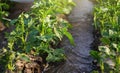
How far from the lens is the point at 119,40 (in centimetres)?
415

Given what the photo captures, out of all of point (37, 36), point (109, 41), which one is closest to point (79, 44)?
point (37, 36)

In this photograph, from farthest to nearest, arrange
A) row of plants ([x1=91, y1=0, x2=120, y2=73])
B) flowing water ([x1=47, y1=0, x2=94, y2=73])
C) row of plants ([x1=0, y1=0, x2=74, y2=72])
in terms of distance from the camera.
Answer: flowing water ([x1=47, y1=0, x2=94, y2=73]) < row of plants ([x1=0, y1=0, x2=74, y2=72]) < row of plants ([x1=91, y1=0, x2=120, y2=73])

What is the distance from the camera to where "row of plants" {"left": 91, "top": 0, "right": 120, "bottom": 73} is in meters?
3.79

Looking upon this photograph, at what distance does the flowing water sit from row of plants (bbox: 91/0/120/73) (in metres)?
0.32

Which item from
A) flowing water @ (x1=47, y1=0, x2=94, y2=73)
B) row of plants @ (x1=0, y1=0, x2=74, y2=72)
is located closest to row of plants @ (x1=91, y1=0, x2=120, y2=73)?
flowing water @ (x1=47, y1=0, x2=94, y2=73)

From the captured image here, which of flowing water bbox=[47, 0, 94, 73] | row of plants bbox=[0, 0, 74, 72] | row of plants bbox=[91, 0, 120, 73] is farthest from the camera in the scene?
flowing water bbox=[47, 0, 94, 73]

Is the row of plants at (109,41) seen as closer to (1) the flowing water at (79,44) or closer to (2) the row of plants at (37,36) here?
(1) the flowing water at (79,44)

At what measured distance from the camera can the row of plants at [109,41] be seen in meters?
3.79

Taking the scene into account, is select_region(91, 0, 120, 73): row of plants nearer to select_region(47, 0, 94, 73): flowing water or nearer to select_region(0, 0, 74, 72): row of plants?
select_region(47, 0, 94, 73): flowing water

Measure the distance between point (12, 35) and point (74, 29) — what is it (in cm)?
218

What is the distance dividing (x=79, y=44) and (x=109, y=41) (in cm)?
155

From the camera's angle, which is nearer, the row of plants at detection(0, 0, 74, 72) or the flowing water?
the row of plants at detection(0, 0, 74, 72)

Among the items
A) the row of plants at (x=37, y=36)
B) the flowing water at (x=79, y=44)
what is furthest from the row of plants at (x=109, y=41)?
the row of plants at (x=37, y=36)

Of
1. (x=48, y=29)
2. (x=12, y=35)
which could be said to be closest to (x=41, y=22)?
(x=48, y=29)
